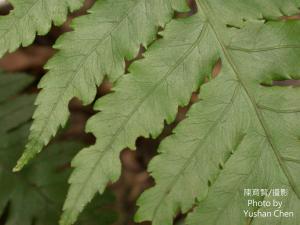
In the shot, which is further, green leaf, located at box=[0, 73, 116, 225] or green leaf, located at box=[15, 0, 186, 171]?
green leaf, located at box=[0, 73, 116, 225]

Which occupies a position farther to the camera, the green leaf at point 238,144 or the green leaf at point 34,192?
the green leaf at point 34,192

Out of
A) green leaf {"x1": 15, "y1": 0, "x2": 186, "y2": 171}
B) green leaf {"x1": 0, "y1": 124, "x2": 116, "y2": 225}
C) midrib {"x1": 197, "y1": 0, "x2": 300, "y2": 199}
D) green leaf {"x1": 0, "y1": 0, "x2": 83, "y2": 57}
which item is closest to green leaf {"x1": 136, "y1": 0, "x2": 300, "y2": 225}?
midrib {"x1": 197, "y1": 0, "x2": 300, "y2": 199}

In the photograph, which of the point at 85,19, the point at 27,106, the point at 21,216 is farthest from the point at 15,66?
the point at 85,19

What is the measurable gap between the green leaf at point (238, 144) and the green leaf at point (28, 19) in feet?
1.82

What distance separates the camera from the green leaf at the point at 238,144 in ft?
4.23

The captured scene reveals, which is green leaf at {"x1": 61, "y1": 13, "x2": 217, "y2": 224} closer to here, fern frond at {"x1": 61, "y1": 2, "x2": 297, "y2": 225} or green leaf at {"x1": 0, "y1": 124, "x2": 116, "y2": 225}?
fern frond at {"x1": 61, "y1": 2, "x2": 297, "y2": 225}

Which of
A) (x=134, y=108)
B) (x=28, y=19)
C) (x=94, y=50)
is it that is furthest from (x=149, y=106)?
(x=28, y=19)

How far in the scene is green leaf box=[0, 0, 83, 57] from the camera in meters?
1.36

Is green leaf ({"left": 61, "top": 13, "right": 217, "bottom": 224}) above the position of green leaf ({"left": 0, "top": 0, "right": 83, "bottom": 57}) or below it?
below

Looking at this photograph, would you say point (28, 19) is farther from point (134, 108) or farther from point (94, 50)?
point (134, 108)

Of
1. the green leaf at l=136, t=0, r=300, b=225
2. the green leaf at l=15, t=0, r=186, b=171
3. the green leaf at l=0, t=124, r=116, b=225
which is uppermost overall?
the green leaf at l=15, t=0, r=186, b=171

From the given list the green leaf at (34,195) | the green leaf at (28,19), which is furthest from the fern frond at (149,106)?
the green leaf at (34,195)

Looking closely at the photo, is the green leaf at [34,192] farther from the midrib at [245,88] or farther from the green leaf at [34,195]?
the midrib at [245,88]

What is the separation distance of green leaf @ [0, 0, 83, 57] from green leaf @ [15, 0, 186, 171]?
71 mm
